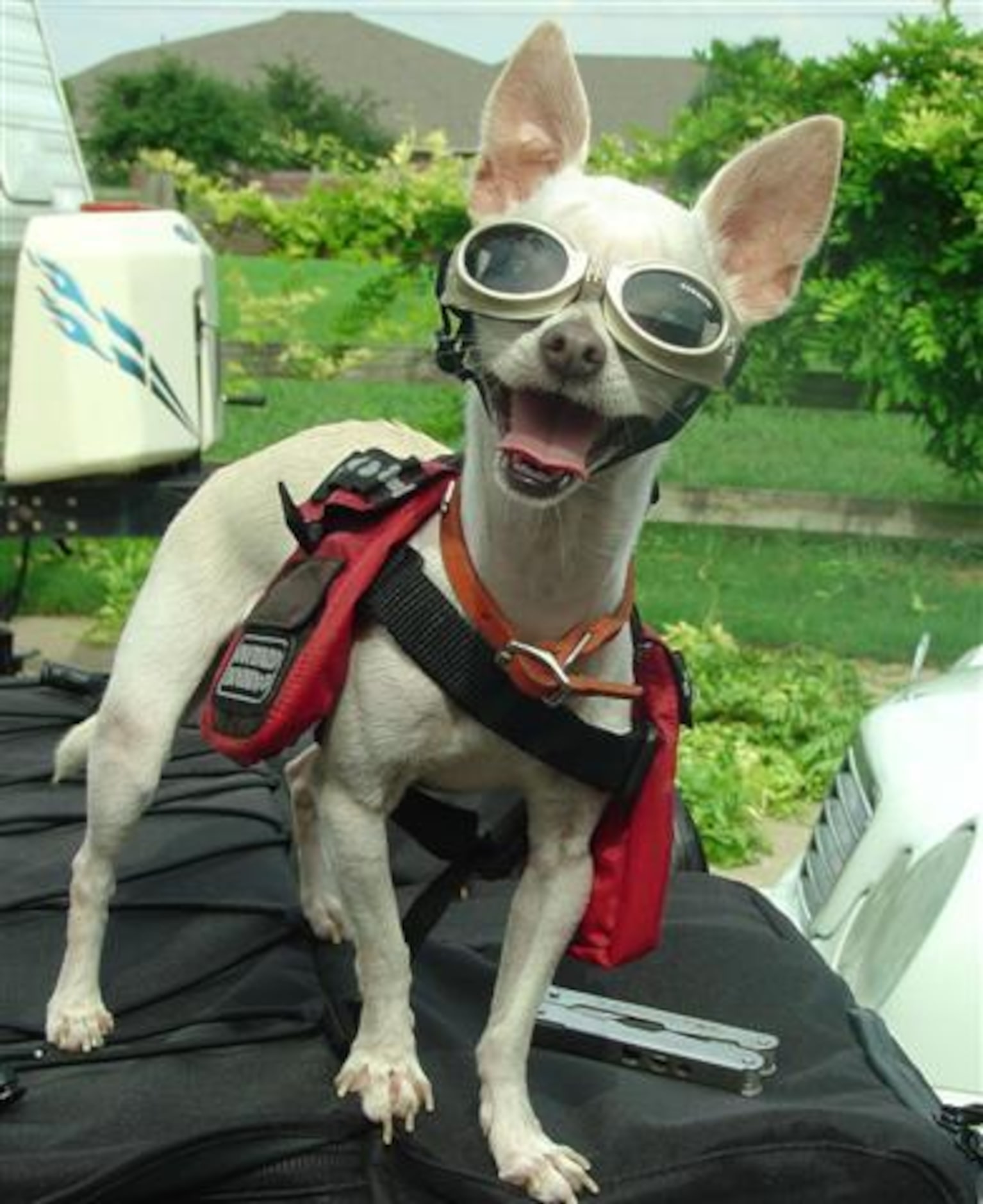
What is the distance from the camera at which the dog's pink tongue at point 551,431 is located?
5.91 feet

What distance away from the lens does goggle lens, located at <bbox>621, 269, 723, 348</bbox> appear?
5.73ft

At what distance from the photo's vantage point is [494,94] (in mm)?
2023

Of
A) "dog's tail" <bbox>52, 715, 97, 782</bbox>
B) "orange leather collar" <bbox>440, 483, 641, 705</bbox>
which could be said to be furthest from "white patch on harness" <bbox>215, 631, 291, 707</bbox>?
"dog's tail" <bbox>52, 715, 97, 782</bbox>

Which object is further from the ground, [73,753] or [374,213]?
[73,753]

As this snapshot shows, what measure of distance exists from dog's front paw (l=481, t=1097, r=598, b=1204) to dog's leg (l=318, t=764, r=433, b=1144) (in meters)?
0.11

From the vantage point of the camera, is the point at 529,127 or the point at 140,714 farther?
the point at 140,714

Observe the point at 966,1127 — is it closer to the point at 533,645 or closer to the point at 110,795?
the point at 533,645

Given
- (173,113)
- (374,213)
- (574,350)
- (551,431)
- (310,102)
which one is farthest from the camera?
(173,113)

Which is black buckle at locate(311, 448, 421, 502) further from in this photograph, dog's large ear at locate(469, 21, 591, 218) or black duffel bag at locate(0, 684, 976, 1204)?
black duffel bag at locate(0, 684, 976, 1204)

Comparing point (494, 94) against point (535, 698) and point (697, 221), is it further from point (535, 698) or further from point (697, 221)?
point (535, 698)

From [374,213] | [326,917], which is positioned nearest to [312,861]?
[326,917]

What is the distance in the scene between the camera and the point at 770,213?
1975 mm

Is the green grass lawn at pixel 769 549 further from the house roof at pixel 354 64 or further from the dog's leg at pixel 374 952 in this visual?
the house roof at pixel 354 64

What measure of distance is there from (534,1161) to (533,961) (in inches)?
10.4
